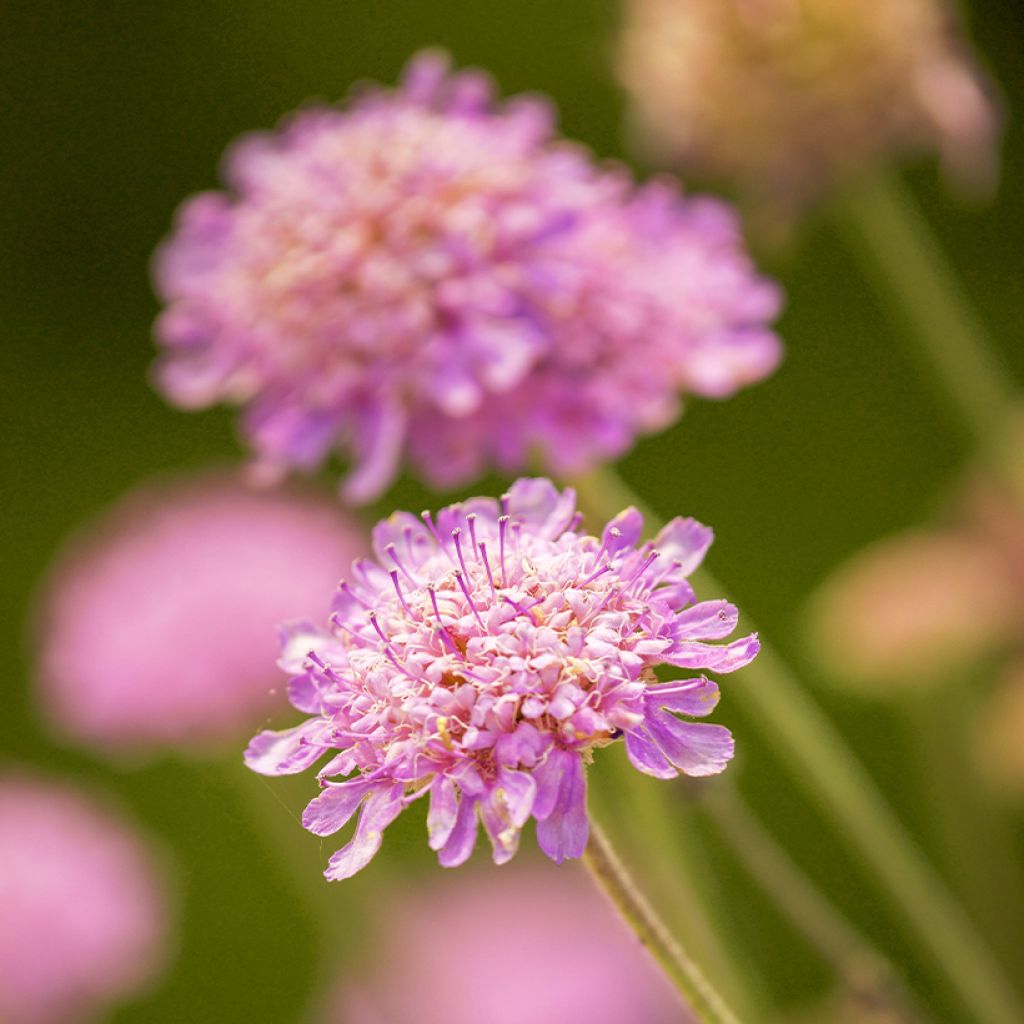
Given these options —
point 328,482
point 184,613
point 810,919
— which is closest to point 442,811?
point 810,919

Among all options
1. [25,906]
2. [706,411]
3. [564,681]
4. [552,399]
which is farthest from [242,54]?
[564,681]

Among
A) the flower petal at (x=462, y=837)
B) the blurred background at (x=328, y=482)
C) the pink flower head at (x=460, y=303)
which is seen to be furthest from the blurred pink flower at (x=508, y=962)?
the flower petal at (x=462, y=837)

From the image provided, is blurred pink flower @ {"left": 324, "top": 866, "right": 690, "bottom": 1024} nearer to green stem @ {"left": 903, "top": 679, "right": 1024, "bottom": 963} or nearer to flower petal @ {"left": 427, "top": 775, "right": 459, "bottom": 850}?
green stem @ {"left": 903, "top": 679, "right": 1024, "bottom": 963}

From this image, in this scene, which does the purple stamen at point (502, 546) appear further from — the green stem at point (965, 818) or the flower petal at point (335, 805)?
the green stem at point (965, 818)

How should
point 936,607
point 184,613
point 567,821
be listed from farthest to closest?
point 184,613
point 936,607
point 567,821

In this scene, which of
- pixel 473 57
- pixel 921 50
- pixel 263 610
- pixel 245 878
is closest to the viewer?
pixel 921 50

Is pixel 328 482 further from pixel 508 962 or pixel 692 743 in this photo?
pixel 692 743

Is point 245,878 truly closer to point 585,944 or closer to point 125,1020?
point 125,1020
